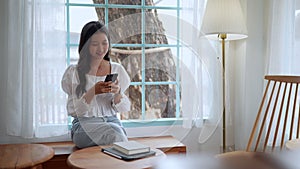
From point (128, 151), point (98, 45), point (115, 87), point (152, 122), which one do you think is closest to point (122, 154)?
point (128, 151)

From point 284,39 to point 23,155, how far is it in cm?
170

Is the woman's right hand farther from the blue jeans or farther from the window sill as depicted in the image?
the window sill

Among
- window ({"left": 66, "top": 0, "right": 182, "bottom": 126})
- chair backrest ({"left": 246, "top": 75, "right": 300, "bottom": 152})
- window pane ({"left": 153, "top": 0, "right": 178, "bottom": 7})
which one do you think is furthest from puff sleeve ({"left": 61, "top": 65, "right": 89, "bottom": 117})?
chair backrest ({"left": 246, "top": 75, "right": 300, "bottom": 152})

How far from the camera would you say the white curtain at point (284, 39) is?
2.03 meters

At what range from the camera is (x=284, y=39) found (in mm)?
2064

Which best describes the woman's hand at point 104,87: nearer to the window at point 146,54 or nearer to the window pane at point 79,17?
the window at point 146,54

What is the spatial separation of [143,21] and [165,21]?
0.71 feet

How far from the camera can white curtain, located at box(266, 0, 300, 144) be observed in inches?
79.8

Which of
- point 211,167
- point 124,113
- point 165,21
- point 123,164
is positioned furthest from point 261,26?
point 211,167

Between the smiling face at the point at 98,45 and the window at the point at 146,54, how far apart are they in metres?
0.06

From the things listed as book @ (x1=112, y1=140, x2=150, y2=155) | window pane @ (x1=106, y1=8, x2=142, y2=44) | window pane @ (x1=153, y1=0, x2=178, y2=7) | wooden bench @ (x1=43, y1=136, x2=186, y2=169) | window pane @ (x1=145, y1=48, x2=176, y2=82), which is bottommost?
wooden bench @ (x1=43, y1=136, x2=186, y2=169)

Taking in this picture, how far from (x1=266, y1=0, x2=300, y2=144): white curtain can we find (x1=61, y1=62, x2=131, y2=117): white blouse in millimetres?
972

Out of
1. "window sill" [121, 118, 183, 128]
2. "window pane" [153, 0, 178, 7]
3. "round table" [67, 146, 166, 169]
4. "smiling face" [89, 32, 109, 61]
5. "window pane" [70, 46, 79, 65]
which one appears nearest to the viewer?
"round table" [67, 146, 166, 169]

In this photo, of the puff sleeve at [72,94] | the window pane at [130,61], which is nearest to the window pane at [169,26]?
the window pane at [130,61]
